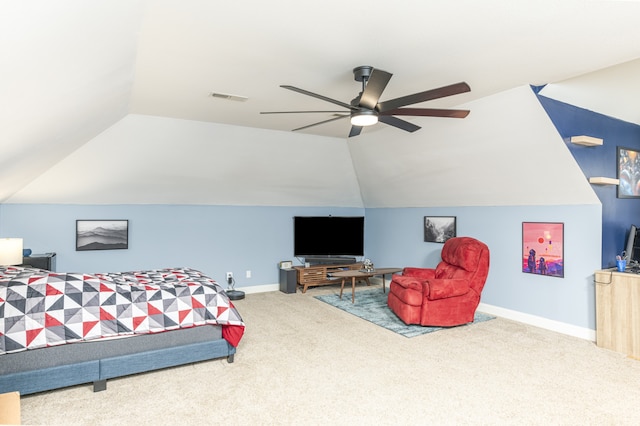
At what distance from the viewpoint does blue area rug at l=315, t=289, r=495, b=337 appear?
473 cm

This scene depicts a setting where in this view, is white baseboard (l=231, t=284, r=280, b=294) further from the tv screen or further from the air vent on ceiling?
the air vent on ceiling

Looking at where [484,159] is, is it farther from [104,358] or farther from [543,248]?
[104,358]

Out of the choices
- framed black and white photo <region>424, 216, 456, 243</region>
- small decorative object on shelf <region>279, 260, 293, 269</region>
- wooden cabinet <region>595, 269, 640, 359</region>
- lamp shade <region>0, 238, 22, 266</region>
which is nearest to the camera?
wooden cabinet <region>595, 269, 640, 359</region>

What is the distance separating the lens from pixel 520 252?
5.18 meters

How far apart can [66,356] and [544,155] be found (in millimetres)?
4973

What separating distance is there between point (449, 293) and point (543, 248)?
133cm

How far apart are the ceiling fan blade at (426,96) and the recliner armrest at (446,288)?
7.87 ft

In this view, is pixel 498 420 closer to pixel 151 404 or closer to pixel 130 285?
pixel 151 404

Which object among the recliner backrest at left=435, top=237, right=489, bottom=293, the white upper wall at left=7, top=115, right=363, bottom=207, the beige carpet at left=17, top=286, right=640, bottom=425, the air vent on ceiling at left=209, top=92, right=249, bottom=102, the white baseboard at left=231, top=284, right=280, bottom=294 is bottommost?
the beige carpet at left=17, top=286, right=640, bottom=425

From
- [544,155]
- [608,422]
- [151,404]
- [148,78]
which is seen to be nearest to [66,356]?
[151,404]

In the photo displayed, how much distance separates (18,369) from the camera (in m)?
2.93

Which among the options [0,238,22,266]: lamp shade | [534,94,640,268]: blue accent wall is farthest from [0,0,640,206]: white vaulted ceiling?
[0,238,22,266]: lamp shade

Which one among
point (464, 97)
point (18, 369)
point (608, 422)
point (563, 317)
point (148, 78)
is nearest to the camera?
point (608, 422)

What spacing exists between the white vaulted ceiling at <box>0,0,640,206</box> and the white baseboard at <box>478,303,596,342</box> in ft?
4.88
